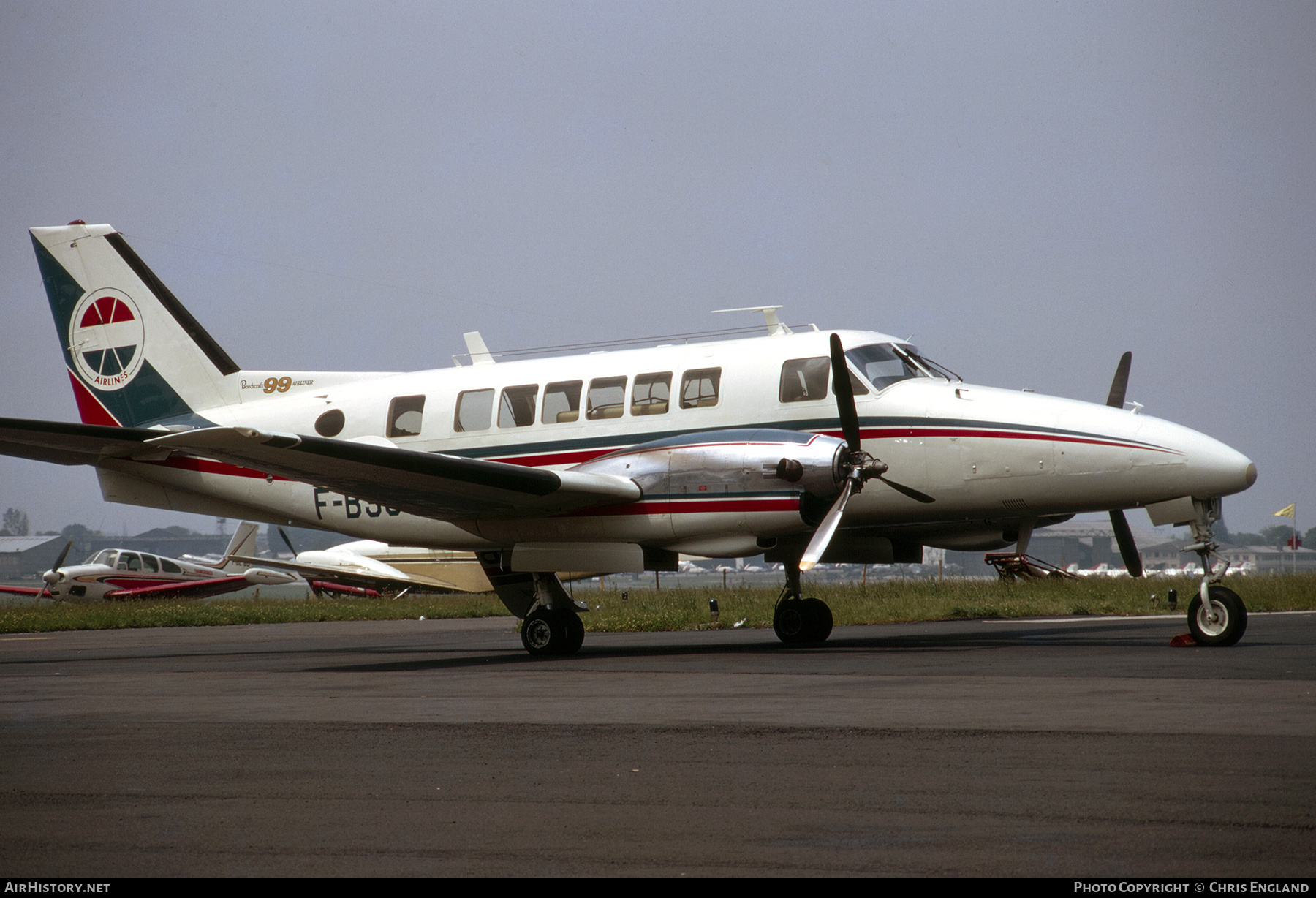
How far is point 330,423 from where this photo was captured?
58.4 ft

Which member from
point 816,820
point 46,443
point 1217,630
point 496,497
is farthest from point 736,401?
point 816,820

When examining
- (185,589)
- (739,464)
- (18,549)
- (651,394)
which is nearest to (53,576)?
(185,589)

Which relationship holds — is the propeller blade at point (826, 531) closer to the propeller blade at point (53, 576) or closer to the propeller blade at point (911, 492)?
the propeller blade at point (911, 492)

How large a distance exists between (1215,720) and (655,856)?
15.5 feet

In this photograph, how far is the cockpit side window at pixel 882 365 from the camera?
50.3 feet

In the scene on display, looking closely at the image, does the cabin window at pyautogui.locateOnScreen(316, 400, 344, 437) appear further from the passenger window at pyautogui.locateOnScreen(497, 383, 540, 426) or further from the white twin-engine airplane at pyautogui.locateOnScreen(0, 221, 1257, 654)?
the passenger window at pyautogui.locateOnScreen(497, 383, 540, 426)

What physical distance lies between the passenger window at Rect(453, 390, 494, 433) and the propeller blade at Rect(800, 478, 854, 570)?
523 cm

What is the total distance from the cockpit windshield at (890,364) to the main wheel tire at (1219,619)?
4.30 m

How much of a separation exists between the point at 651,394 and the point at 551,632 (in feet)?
11.5

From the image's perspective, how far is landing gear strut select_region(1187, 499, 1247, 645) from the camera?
1311cm

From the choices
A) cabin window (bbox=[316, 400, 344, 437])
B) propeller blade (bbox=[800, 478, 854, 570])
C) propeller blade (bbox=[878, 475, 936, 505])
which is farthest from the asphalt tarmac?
cabin window (bbox=[316, 400, 344, 437])

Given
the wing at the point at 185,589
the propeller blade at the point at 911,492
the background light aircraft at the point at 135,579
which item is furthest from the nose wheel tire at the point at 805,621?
the wing at the point at 185,589

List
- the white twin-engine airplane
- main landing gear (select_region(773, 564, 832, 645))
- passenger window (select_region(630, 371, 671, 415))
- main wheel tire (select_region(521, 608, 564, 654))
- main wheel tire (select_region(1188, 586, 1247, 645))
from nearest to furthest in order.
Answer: main wheel tire (select_region(1188, 586, 1247, 645)), the white twin-engine airplane, main wheel tire (select_region(521, 608, 564, 654)), passenger window (select_region(630, 371, 671, 415)), main landing gear (select_region(773, 564, 832, 645))

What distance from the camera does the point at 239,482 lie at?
17.9 metres
